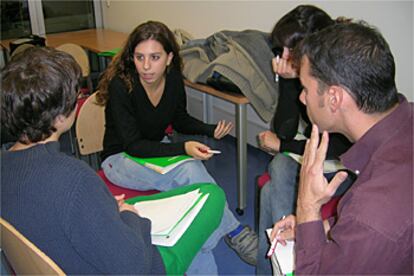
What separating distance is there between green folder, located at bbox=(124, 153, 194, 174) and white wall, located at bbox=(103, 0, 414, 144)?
1.18 m

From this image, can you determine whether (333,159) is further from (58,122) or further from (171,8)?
(171,8)

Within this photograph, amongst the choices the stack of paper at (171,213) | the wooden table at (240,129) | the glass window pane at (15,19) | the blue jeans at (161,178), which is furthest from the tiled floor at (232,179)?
the glass window pane at (15,19)

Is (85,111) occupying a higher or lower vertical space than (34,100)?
lower

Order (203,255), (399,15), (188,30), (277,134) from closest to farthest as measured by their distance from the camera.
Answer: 1. (203,255)
2. (277,134)
3. (399,15)
4. (188,30)

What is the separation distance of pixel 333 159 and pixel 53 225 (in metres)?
1.13

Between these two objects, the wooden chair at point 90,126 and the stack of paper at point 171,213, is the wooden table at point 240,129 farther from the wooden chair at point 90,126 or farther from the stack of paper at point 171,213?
the stack of paper at point 171,213

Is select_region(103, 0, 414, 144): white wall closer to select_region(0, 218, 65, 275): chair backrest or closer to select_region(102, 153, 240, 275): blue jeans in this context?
select_region(102, 153, 240, 275): blue jeans

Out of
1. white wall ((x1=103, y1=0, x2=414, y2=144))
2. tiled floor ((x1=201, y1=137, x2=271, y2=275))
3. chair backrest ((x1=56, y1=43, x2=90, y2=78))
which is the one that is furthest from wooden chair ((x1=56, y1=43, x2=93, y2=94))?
tiled floor ((x1=201, y1=137, x2=271, y2=275))

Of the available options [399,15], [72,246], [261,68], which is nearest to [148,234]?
[72,246]

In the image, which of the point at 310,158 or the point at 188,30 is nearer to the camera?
the point at 310,158

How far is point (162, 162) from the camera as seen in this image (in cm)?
169

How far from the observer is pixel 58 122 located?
1.08 m

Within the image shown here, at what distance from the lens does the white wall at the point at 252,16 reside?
79.8 inches

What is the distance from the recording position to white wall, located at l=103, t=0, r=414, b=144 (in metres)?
2.03
